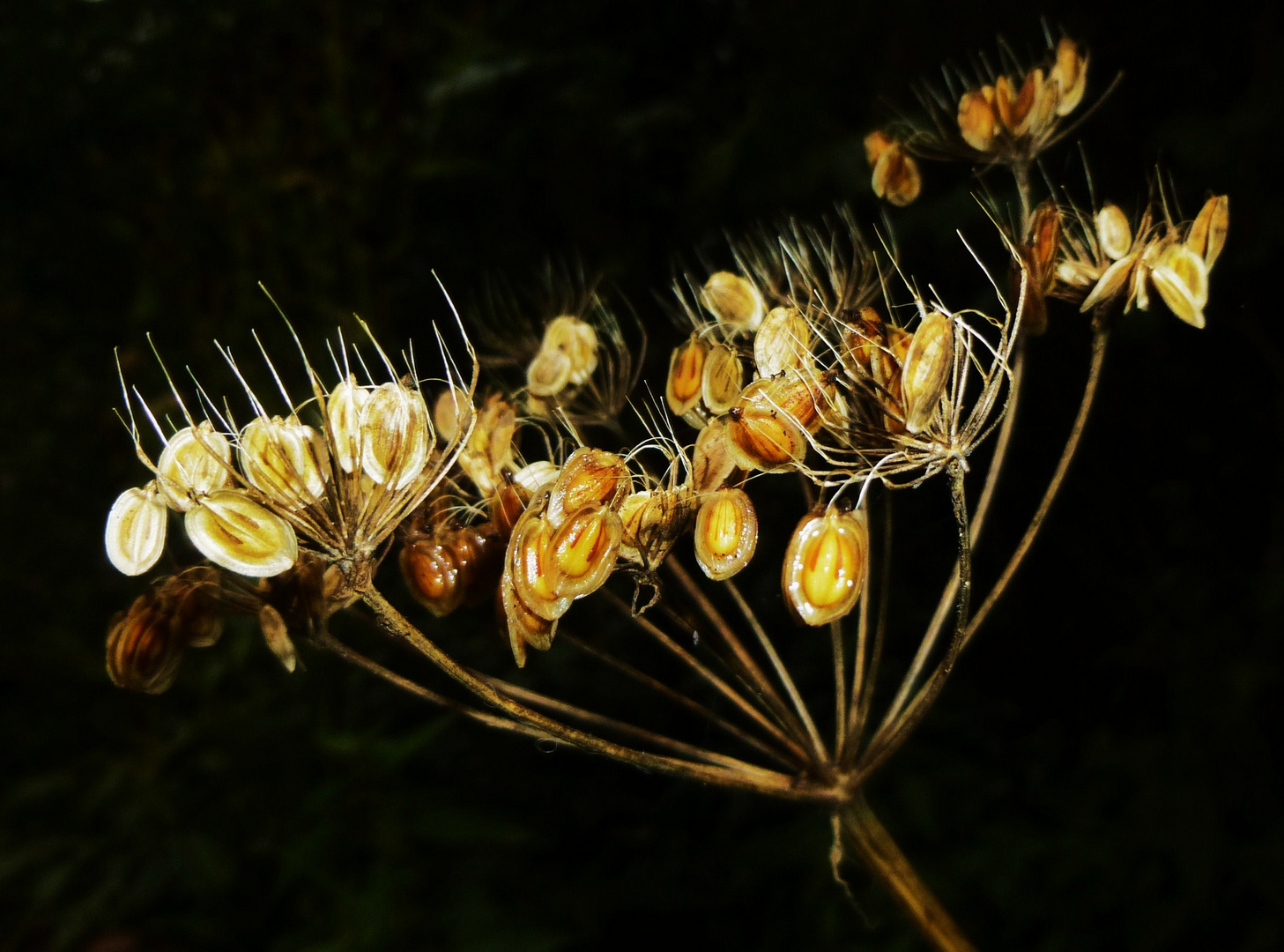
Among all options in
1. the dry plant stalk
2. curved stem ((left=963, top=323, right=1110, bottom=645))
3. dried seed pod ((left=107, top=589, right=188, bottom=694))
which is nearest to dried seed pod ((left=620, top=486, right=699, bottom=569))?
the dry plant stalk

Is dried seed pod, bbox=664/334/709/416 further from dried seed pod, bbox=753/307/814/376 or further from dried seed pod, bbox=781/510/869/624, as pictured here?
dried seed pod, bbox=781/510/869/624

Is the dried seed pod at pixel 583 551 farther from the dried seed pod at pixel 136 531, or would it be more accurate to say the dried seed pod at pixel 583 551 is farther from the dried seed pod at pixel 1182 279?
the dried seed pod at pixel 1182 279

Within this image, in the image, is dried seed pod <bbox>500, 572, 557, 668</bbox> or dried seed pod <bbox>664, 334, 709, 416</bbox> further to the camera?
dried seed pod <bbox>664, 334, 709, 416</bbox>

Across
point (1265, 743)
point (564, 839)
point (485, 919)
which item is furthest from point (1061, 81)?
point (564, 839)

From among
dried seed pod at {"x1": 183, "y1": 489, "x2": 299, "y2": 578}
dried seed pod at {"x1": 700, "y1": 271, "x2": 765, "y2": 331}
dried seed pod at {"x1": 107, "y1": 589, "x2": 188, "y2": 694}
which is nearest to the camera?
dried seed pod at {"x1": 183, "y1": 489, "x2": 299, "y2": 578}

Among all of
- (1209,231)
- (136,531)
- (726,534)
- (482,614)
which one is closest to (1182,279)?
(1209,231)

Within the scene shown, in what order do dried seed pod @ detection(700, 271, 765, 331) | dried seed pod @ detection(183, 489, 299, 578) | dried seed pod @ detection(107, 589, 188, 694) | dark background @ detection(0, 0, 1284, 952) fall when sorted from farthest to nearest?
dark background @ detection(0, 0, 1284, 952) → dried seed pod @ detection(700, 271, 765, 331) → dried seed pod @ detection(107, 589, 188, 694) → dried seed pod @ detection(183, 489, 299, 578)

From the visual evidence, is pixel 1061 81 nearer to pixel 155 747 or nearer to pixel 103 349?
pixel 155 747
